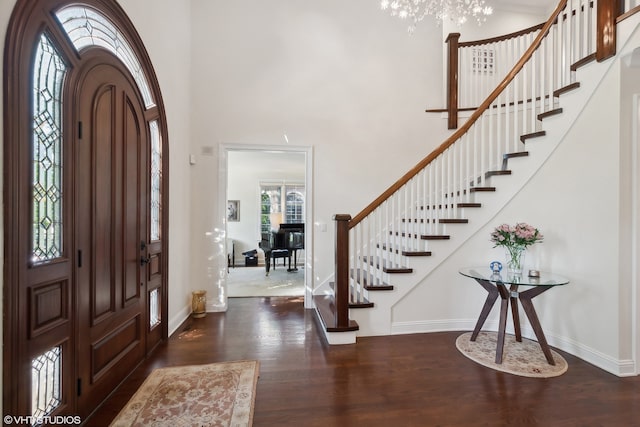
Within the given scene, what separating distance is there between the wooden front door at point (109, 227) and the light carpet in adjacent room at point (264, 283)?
2196 mm

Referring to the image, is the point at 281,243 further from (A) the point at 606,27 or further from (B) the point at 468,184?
(A) the point at 606,27

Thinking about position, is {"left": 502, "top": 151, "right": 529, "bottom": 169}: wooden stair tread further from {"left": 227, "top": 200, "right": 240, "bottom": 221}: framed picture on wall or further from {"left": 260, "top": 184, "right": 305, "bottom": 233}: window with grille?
{"left": 227, "top": 200, "right": 240, "bottom": 221}: framed picture on wall

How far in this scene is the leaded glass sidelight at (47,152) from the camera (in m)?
1.38

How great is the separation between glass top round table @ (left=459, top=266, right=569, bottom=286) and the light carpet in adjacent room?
2.74 metres

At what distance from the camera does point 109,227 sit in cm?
196

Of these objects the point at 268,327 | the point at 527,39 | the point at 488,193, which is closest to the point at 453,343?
the point at 488,193

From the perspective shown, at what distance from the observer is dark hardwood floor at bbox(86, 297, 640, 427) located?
5.70 feet

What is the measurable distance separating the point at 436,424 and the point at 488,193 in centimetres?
231

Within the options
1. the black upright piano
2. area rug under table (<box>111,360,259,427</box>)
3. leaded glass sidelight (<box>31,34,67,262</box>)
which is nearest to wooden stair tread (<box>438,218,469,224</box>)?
area rug under table (<box>111,360,259,427</box>)

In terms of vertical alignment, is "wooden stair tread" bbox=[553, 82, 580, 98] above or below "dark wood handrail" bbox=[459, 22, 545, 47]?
below

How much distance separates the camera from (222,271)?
375 centimetres

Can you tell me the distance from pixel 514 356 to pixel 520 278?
74 cm

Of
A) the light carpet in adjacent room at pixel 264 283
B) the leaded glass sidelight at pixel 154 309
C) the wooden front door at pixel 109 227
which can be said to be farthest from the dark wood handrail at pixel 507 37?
the leaded glass sidelight at pixel 154 309

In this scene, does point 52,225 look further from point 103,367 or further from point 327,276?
point 327,276
